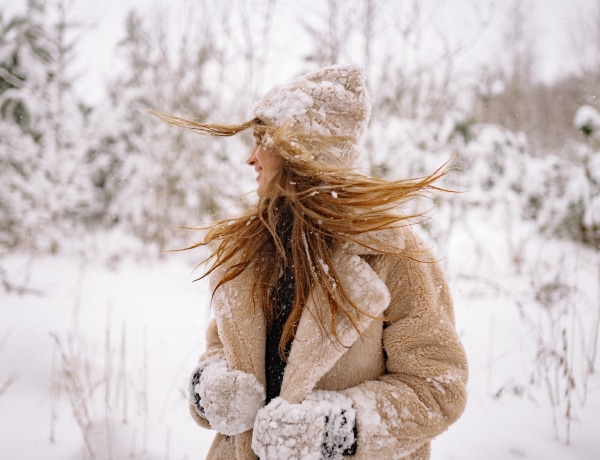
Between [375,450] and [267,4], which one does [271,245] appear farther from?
[267,4]

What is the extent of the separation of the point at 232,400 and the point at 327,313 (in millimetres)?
385

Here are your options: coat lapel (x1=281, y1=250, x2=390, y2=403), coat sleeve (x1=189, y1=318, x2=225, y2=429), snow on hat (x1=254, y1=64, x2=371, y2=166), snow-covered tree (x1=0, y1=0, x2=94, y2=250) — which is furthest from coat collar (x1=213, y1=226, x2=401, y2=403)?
snow-covered tree (x1=0, y1=0, x2=94, y2=250)

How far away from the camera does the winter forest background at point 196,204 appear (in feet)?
8.16

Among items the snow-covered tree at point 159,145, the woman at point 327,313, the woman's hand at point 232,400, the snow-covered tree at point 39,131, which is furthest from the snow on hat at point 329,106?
the snow-covered tree at point 39,131

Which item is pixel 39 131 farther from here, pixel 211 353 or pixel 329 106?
pixel 329 106

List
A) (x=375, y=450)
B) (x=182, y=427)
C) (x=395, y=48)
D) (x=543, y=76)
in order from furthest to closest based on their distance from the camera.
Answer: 1. (x=543, y=76)
2. (x=395, y=48)
3. (x=182, y=427)
4. (x=375, y=450)

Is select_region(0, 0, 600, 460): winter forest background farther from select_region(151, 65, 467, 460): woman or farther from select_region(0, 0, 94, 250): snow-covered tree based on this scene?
select_region(151, 65, 467, 460): woman

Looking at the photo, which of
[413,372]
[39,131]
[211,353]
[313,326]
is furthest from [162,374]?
[39,131]

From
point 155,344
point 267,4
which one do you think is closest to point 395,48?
point 267,4

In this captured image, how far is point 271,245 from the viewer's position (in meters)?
1.38

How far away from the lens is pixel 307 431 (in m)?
0.97

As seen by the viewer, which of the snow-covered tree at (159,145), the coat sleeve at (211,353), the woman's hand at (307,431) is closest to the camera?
the woman's hand at (307,431)

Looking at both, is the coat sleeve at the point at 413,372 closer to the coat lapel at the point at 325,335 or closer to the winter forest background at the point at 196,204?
the coat lapel at the point at 325,335

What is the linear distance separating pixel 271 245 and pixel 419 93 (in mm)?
5641
